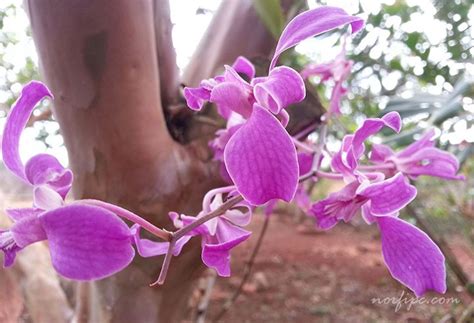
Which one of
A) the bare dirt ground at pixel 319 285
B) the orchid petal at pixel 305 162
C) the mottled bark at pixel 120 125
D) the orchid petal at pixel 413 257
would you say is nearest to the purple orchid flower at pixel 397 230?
the orchid petal at pixel 413 257

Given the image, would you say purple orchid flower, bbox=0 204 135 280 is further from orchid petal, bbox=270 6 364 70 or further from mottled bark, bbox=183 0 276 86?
mottled bark, bbox=183 0 276 86

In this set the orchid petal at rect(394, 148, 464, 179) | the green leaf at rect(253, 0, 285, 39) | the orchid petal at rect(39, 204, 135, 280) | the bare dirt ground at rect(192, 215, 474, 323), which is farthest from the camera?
the bare dirt ground at rect(192, 215, 474, 323)

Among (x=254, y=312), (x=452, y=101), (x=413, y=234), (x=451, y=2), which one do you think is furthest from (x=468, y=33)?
(x=254, y=312)

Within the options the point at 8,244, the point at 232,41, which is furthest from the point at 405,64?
the point at 8,244

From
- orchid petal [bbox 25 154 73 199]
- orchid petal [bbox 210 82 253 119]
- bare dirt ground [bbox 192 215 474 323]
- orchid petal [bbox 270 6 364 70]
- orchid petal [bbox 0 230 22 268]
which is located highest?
orchid petal [bbox 270 6 364 70]

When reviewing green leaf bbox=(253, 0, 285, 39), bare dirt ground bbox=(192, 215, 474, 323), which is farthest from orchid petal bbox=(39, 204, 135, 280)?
bare dirt ground bbox=(192, 215, 474, 323)

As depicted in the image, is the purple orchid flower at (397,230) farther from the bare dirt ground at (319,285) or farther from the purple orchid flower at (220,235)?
the bare dirt ground at (319,285)

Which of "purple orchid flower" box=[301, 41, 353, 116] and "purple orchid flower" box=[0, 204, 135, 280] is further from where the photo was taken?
"purple orchid flower" box=[301, 41, 353, 116]
